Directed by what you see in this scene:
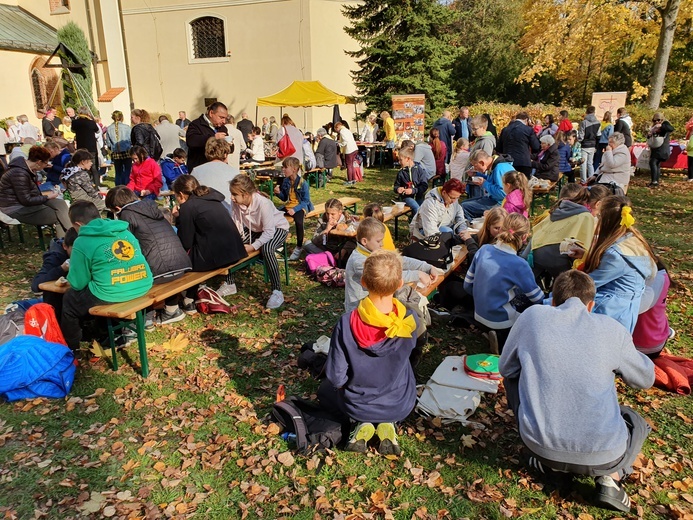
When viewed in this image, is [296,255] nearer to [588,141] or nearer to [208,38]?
[588,141]

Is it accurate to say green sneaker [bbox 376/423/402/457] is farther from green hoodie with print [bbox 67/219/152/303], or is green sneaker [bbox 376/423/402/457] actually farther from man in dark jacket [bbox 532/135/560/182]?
man in dark jacket [bbox 532/135/560/182]

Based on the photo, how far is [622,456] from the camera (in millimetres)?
3102

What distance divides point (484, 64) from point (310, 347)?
1181 inches

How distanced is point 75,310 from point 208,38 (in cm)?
2514

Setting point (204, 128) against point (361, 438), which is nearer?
point (361, 438)

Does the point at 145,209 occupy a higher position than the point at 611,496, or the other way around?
the point at 145,209

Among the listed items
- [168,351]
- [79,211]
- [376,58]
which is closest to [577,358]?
[168,351]

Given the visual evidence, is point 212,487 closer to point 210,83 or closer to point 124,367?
point 124,367

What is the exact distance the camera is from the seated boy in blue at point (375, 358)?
340 centimetres

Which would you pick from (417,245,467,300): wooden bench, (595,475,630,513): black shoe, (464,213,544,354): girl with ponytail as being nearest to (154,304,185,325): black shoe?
(417,245,467,300): wooden bench

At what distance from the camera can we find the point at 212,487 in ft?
11.6

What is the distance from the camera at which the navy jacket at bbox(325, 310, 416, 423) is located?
3414 mm

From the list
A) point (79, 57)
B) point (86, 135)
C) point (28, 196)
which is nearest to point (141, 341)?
point (28, 196)

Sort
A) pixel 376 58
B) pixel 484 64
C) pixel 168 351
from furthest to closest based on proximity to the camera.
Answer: pixel 484 64 < pixel 376 58 < pixel 168 351
